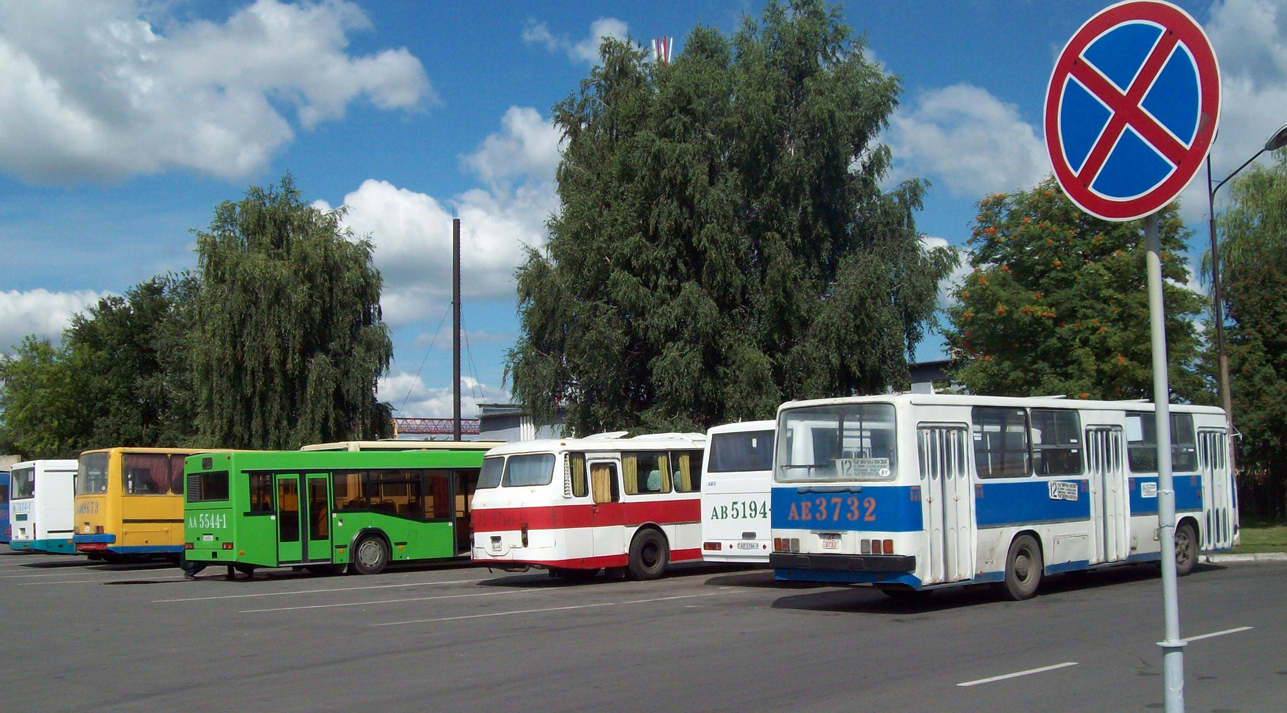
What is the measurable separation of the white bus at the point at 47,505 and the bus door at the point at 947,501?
26.8m

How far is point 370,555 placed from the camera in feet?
82.7

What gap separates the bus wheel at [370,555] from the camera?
82.1 feet

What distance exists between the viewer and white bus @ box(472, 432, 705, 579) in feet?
68.1

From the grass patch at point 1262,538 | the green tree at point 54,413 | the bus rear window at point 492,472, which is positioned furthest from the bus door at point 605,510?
the green tree at point 54,413

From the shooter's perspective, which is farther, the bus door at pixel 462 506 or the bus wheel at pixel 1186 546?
the bus door at pixel 462 506

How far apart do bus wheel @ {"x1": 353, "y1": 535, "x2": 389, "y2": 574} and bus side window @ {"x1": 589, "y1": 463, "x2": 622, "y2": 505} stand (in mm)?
6623

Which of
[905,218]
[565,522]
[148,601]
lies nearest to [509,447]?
[565,522]

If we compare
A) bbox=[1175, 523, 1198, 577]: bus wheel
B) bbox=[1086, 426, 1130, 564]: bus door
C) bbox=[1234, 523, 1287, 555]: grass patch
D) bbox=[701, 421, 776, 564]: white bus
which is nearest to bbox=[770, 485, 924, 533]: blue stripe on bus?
bbox=[701, 421, 776, 564]: white bus

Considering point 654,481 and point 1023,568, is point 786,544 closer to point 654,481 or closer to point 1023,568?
point 1023,568

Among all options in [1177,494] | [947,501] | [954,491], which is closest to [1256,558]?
[1177,494]

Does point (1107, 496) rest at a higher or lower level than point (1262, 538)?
higher

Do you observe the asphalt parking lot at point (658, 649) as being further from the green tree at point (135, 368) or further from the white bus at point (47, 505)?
the green tree at point (135, 368)

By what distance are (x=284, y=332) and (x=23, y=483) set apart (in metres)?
9.70

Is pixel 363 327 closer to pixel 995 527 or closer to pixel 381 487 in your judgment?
pixel 381 487
